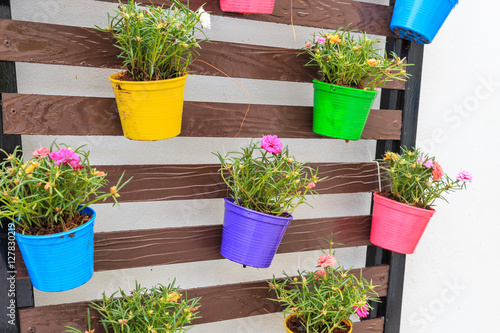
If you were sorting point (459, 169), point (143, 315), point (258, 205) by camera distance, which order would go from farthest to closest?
1. point (459, 169)
2. point (258, 205)
3. point (143, 315)

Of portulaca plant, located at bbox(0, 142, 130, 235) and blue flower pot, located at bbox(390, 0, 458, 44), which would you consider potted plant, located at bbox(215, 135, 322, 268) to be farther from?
blue flower pot, located at bbox(390, 0, 458, 44)

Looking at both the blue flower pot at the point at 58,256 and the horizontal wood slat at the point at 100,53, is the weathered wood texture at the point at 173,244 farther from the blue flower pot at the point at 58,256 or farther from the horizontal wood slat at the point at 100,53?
the horizontal wood slat at the point at 100,53

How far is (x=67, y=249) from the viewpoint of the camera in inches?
31.3

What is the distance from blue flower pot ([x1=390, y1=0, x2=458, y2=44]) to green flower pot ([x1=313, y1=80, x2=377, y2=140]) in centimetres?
25

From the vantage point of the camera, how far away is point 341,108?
1025 millimetres

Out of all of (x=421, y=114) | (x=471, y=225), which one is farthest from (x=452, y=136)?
(x=471, y=225)

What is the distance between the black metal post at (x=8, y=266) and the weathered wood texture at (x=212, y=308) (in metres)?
0.02

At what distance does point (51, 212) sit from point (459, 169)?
1442 millimetres

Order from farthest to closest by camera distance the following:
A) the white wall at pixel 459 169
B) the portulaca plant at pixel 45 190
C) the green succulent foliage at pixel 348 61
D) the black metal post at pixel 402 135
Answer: the white wall at pixel 459 169 < the black metal post at pixel 402 135 < the green succulent foliage at pixel 348 61 < the portulaca plant at pixel 45 190

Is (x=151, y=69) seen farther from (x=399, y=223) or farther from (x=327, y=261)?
(x=399, y=223)

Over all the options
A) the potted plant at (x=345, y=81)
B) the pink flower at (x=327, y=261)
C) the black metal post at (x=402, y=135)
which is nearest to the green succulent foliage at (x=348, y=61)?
the potted plant at (x=345, y=81)

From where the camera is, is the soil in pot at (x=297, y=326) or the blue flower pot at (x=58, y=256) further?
the soil in pot at (x=297, y=326)

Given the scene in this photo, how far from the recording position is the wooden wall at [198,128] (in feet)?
2.99

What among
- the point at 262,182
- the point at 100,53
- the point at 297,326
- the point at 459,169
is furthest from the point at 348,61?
the point at 459,169
